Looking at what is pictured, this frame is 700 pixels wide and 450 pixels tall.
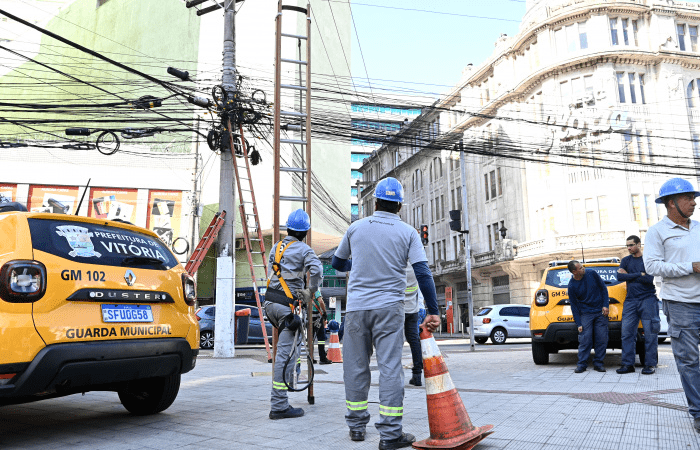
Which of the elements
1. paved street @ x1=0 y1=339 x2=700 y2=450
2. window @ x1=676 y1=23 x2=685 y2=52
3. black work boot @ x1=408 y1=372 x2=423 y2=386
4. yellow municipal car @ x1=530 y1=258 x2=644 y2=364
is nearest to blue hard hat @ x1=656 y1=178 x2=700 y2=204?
paved street @ x1=0 y1=339 x2=700 y2=450

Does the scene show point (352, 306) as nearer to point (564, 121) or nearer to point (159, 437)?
point (159, 437)

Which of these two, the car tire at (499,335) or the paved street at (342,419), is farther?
the car tire at (499,335)

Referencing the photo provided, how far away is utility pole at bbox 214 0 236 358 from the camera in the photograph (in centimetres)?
1217

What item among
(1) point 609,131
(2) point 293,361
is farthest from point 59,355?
(1) point 609,131

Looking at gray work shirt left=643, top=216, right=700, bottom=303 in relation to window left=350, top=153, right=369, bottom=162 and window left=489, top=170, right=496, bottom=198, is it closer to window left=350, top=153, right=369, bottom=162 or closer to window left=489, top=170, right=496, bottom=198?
window left=489, top=170, right=496, bottom=198

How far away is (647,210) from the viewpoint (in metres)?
30.5

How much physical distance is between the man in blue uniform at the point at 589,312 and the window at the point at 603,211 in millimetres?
25688

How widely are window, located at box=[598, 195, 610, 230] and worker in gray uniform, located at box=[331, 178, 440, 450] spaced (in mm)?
30454

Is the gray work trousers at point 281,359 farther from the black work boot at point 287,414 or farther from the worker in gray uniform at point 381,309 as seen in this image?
the worker in gray uniform at point 381,309

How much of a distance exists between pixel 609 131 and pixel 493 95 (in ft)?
33.0

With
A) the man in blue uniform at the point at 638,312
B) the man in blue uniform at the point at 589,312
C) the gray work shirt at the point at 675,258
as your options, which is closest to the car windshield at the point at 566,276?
the man in blue uniform at the point at 589,312

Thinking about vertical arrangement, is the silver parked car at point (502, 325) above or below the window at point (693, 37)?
below

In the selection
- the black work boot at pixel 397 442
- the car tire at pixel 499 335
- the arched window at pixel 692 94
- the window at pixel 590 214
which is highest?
the arched window at pixel 692 94

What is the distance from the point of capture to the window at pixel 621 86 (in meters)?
32.3
